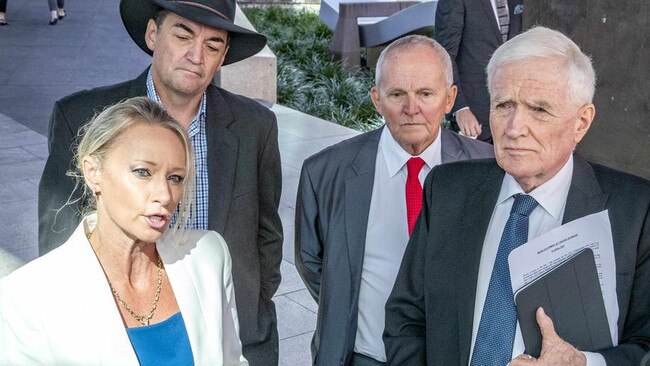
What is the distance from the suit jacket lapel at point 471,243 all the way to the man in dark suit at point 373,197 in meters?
0.88

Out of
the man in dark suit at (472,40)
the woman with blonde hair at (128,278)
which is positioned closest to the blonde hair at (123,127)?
the woman with blonde hair at (128,278)

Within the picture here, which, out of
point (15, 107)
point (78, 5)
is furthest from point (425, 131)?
point (78, 5)

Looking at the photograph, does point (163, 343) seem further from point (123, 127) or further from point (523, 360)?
point (523, 360)

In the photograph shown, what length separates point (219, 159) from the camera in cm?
372

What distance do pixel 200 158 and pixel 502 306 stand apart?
4.79 feet

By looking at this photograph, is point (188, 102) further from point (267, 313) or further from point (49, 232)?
point (267, 313)

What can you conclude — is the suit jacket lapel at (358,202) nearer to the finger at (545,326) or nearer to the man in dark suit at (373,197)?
the man in dark suit at (373,197)

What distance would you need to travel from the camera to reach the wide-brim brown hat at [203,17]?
361 cm

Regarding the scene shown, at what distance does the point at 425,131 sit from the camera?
3844 millimetres

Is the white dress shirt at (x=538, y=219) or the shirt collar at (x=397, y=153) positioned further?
the shirt collar at (x=397, y=153)

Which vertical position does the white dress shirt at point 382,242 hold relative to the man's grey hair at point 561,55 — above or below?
below

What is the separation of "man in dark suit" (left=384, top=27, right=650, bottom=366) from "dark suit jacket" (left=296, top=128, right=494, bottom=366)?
0.85 m

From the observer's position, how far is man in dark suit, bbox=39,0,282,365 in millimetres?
3525

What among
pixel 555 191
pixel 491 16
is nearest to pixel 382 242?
pixel 555 191
